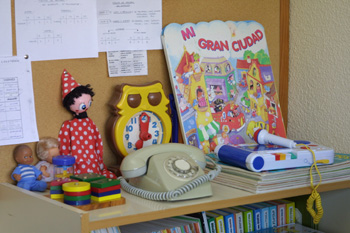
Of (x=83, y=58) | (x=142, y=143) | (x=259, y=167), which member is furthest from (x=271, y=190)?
(x=83, y=58)

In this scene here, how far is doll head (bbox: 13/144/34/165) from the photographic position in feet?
4.48

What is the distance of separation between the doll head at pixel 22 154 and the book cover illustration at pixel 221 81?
1.53 feet

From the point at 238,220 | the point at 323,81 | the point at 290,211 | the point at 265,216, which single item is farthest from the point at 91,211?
the point at 323,81

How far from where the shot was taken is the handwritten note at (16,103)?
136 cm

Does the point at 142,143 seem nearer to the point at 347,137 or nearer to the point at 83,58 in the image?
the point at 83,58

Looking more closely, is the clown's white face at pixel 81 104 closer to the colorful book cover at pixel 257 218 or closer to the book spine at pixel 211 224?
the book spine at pixel 211 224

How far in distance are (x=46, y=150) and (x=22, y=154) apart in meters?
0.07

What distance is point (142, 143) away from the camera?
61.1 inches

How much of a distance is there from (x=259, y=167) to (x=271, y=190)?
0.22 feet

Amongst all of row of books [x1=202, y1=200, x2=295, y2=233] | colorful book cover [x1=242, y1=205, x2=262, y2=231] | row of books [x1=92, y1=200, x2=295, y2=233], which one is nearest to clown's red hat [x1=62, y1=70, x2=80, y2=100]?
row of books [x1=92, y1=200, x2=295, y2=233]

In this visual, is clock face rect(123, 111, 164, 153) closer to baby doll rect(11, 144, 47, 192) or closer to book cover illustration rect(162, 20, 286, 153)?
book cover illustration rect(162, 20, 286, 153)

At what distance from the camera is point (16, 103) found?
138 centimetres

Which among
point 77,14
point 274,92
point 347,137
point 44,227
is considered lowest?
point 44,227

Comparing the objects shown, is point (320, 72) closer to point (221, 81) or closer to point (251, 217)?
point (221, 81)
